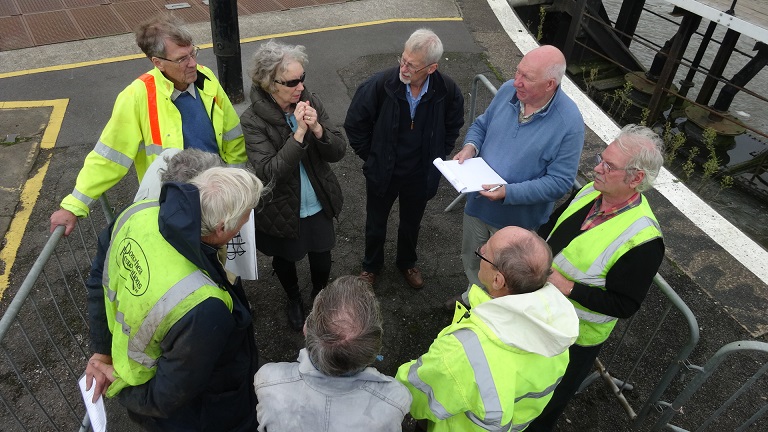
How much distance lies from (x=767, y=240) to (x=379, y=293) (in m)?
5.55

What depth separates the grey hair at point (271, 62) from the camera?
2.65 meters

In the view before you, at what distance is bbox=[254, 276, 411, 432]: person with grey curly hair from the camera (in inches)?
63.4

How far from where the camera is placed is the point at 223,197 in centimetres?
Answer: 183

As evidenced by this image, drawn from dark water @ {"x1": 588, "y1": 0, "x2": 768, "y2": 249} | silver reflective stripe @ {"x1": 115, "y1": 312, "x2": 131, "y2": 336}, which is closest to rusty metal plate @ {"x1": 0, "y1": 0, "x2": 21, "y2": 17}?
silver reflective stripe @ {"x1": 115, "y1": 312, "x2": 131, "y2": 336}

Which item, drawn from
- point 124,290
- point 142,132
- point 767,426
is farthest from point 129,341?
point 767,426

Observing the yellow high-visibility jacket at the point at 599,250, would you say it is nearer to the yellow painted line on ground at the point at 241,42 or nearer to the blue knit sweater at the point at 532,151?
the blue knit sweater at the point at 532,151

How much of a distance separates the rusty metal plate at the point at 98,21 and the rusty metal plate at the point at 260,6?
6.00ft

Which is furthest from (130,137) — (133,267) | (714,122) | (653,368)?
(714,122)

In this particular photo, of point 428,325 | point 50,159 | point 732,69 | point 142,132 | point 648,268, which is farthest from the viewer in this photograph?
point 732,69

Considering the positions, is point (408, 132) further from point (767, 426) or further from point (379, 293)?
point (767, 426)

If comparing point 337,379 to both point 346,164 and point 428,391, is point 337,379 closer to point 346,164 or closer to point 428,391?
point 428,391

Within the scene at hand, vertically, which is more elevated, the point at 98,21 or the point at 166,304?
the point at 166,304

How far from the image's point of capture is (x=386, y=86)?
3.19 m

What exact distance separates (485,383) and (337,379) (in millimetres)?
509
